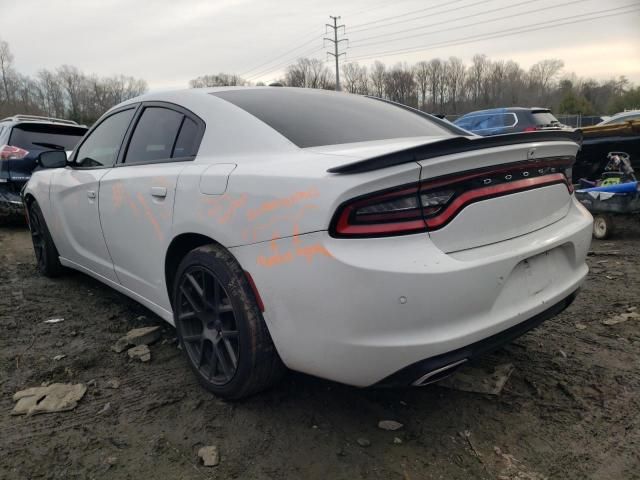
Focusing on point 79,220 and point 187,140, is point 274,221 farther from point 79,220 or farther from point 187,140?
point 79,220

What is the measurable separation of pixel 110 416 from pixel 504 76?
83547 mm

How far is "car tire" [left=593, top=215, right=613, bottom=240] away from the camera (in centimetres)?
558

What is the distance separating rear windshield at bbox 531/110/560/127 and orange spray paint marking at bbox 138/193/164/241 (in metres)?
11.8

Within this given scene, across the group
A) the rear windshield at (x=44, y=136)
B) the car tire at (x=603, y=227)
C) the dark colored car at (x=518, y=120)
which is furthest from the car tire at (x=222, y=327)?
the dark colored car at (x=518, y=120)

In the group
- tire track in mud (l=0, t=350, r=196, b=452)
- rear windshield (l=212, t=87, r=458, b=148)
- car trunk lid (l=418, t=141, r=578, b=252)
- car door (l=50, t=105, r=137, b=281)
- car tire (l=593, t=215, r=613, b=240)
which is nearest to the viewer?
car trunk lid (l=418, t=141, r=578, b=252)

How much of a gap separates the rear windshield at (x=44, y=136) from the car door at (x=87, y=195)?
12.2 ft

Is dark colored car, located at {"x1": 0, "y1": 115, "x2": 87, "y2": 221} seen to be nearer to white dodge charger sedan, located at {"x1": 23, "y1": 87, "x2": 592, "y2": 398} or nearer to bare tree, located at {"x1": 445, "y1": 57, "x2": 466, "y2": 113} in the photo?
white dodge charger sedan, located at {"x1": 23, "y1": 87, "x2": 592, "y2": 398}

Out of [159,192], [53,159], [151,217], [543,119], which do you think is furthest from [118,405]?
[543,119]

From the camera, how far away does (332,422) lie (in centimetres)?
214

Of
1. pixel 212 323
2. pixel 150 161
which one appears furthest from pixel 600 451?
pixel 150 161

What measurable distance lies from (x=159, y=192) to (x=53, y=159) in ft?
6.26

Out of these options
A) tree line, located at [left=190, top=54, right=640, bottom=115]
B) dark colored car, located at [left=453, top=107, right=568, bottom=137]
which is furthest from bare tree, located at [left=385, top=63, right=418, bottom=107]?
dark colored car, located at [left=453, top=107, right=568, bottom=137]

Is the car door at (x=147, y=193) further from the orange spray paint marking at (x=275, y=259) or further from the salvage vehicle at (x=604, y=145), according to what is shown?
the salvage vehicle at (x=604, y=145)

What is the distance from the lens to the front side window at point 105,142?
3.19 meters
